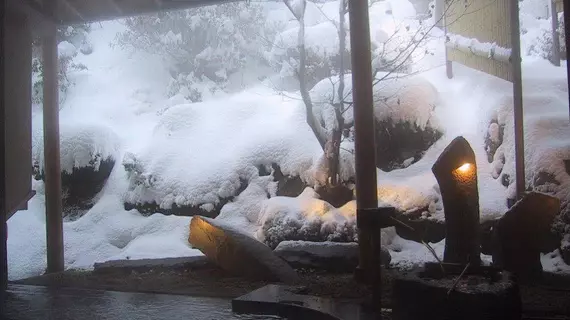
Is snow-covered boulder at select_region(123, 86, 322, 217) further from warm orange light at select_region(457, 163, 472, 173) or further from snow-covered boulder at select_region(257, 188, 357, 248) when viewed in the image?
warm orange light at select_region(457, 163, 472, 173)

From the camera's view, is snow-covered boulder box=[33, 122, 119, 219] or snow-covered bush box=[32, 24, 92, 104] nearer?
snow-covered boulder box=[33, 122, 119, 219]

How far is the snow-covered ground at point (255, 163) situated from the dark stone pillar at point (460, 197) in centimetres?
239

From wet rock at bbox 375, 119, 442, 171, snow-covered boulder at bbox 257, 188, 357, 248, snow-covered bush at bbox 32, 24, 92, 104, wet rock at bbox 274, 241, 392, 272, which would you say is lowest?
wet rock at bbox 274, 241, 392, 272

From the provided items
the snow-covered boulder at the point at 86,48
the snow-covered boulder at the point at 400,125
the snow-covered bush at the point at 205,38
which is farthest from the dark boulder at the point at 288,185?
→ the snow-covered boulder at the point at 86,48

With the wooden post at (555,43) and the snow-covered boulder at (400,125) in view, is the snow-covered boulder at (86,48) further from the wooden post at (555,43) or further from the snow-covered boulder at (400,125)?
the wooden post at (555,43)

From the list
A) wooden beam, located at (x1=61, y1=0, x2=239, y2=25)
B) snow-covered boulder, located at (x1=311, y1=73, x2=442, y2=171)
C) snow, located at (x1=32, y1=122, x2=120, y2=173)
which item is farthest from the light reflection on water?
snow, located at (x1=32, y1=122, x2=120, y2=173)

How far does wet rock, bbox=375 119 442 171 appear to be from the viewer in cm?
906

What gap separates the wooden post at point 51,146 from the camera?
23.2 feet

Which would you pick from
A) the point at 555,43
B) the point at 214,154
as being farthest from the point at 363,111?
the point at 555,43

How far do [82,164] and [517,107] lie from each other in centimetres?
838

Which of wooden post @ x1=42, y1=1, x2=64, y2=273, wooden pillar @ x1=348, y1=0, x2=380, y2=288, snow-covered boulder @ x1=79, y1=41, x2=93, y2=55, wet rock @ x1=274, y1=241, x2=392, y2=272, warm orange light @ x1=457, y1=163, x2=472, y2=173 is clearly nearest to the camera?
warm orange light @ x1=457, y1=163, x2=472, y2=173

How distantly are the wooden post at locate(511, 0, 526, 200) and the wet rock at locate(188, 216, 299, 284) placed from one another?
3.33 m

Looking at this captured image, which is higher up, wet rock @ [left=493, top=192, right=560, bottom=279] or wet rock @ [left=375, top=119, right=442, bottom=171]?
wet rock @ [left=375, top=119, right=442, bottom=171]

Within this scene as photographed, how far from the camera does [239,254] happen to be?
19.9 feet
